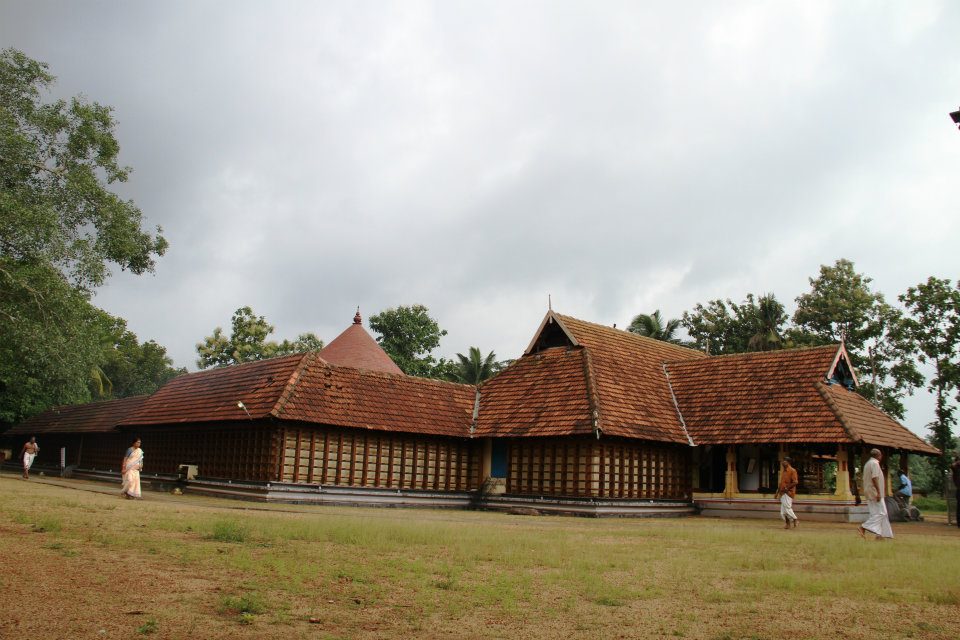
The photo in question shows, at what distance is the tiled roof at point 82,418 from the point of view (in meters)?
31.8

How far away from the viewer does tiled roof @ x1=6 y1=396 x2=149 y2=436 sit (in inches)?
1251

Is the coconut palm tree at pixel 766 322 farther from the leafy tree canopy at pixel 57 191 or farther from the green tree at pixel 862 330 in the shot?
the leafy tree canopy at pixel 57 191

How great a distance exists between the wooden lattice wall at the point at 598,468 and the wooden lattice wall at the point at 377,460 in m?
1.83

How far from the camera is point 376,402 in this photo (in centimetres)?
2319

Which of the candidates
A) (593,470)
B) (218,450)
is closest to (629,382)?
(593,470)

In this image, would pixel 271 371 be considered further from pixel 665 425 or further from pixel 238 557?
pixel 238 557

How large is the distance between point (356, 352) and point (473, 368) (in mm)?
17876

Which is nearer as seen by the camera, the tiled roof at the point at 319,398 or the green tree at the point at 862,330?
the tiled roof at the point at 319,398

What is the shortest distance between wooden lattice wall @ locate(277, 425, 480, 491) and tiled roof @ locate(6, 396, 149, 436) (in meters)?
12.2

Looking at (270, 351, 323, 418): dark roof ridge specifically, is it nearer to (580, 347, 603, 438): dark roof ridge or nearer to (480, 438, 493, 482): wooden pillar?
(480, 438, 493, 482): wooden pillar

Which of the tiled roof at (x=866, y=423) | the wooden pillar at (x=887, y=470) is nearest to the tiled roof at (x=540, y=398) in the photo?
the tiled roof at (x=866, y=423)

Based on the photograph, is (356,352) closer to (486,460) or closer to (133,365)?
(486,460)

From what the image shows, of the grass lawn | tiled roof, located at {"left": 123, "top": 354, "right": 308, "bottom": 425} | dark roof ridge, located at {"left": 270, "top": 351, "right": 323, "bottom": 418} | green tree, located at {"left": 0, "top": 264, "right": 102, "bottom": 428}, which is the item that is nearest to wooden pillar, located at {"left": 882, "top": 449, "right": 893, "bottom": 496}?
the grass lawn

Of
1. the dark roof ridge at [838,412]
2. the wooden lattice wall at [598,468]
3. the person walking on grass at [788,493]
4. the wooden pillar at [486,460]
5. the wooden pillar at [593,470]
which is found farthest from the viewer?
the wooden pillar at [486,460]
